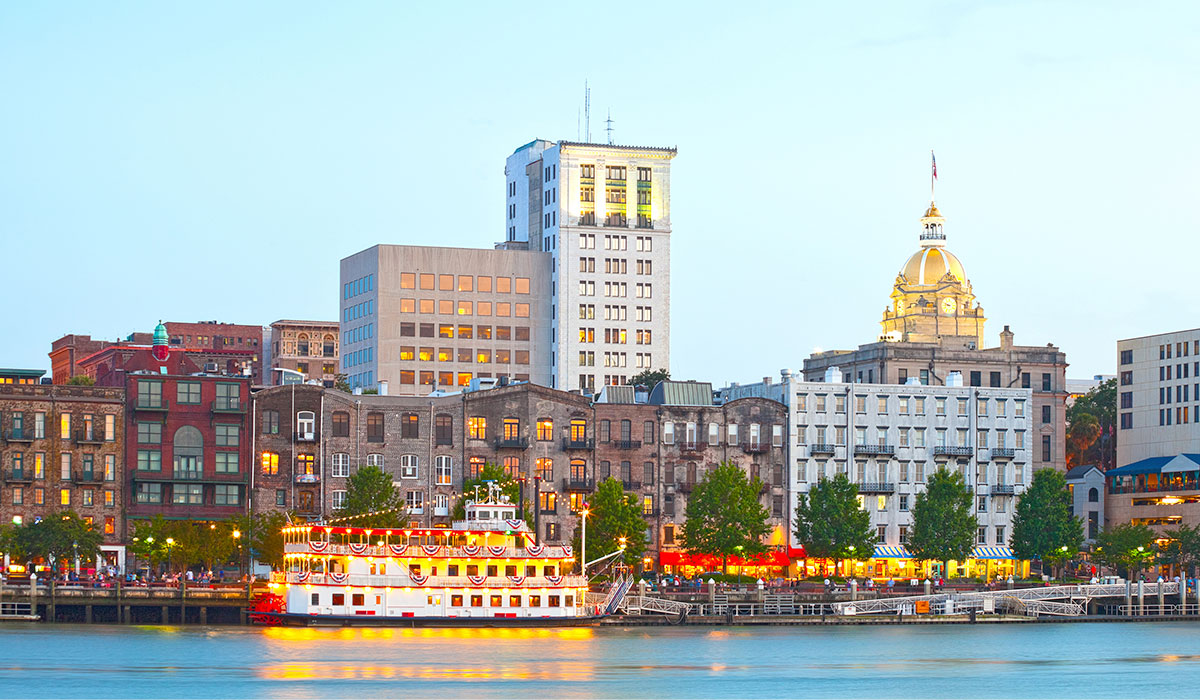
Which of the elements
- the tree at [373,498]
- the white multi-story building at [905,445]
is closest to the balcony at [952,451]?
the white multi-story building at [905,445]

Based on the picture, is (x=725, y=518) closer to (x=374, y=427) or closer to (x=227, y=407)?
(x=374, y=427)

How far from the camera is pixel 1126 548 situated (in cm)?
17588

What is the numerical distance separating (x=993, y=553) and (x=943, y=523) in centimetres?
940

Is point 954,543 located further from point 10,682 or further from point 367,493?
point 10,682

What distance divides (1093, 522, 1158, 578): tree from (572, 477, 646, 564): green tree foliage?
43.4 meters

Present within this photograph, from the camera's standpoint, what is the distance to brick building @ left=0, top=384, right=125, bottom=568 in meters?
149

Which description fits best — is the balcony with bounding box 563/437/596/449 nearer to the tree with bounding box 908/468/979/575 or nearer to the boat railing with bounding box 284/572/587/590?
the tree with bounding box 908/468/979/575

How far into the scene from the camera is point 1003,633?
142 meters

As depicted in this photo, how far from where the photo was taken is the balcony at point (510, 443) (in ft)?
519

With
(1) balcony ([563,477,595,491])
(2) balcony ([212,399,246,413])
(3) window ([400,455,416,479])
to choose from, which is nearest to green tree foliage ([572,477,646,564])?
(1) balcony ([563,477,595,491])

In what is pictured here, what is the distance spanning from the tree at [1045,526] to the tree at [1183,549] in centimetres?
1197

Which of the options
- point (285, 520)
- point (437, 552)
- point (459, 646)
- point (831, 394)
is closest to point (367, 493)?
point (285, 520)

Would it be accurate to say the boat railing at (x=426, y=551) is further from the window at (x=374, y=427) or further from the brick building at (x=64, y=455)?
the brick building at (x=64, y=455)

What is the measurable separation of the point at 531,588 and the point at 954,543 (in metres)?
45.2
